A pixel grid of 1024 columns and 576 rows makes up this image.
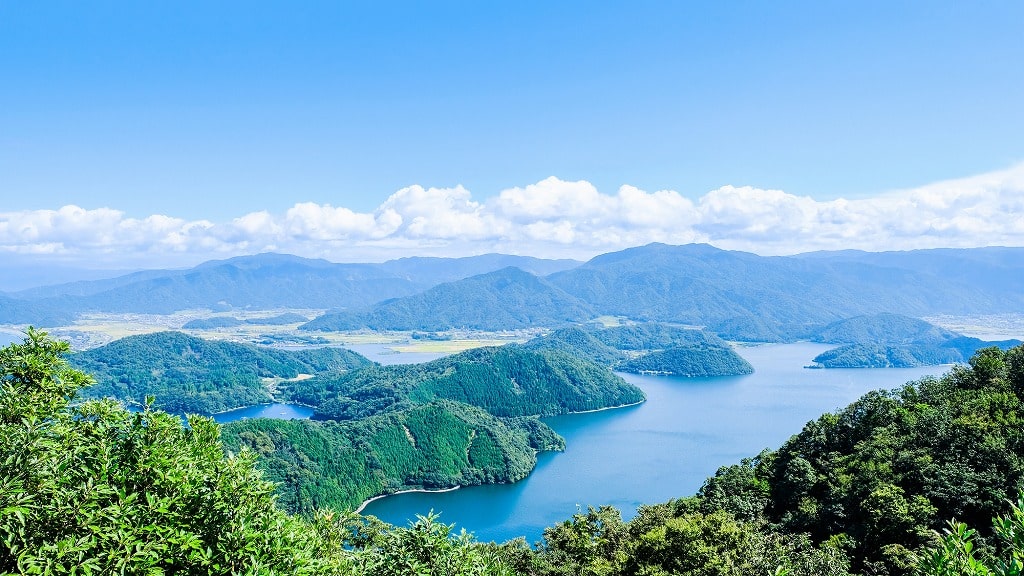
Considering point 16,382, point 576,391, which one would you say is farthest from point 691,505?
point 576,391

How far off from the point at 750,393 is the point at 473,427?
158 feet

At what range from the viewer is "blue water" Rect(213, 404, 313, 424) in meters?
85.8

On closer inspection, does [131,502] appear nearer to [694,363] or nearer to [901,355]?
[694,363]

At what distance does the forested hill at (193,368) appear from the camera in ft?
306

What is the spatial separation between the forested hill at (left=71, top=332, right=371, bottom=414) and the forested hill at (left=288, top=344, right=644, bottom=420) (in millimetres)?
10506

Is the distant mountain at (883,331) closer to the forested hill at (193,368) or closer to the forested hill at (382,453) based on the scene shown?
the forested hill at (193,368)

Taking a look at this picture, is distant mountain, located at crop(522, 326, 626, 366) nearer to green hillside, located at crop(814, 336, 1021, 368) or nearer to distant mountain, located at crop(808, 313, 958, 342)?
green hillside, located at crop(814, 336, 1021, 368)

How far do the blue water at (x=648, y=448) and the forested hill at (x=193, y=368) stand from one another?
165ft

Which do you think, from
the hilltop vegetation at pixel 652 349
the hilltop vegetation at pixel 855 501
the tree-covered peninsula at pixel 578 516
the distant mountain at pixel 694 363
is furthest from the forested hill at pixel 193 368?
the tree-covered peninsula at pixel 578 516

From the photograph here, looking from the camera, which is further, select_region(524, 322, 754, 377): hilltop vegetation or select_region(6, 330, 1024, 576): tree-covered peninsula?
select_region(524, 322, 754, 377): hilltop vegetation

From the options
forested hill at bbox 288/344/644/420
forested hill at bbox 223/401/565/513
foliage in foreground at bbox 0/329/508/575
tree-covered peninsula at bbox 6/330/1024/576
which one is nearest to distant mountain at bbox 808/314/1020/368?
forested hill at bbox 288/344/644/420

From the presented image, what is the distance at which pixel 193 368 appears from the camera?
11106 cm

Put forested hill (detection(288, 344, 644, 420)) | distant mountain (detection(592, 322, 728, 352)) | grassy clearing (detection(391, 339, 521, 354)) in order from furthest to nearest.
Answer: grassy clearing (detection(391, 339, 521, 354))
distant mountain (detection(592, 322, 728, 352))
forested hill (detection(288, 344, 644, 420))

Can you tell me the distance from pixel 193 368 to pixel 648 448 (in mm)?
84919
